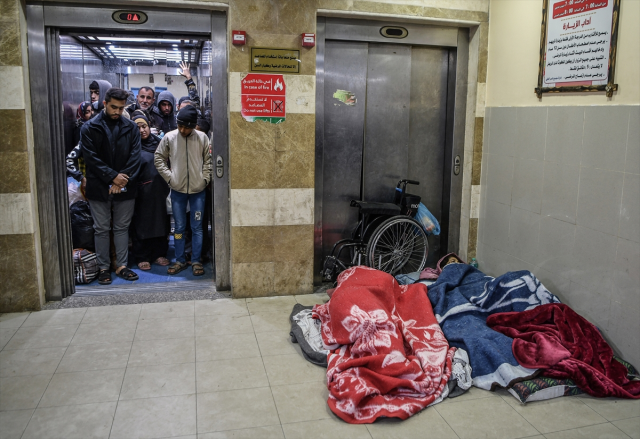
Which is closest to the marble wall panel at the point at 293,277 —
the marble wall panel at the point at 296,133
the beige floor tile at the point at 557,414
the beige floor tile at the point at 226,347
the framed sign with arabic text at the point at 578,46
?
the beige floor tile at the point at 226,347

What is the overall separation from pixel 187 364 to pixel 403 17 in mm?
3199

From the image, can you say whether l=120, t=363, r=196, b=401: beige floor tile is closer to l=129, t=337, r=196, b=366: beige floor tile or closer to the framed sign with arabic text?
l=129, t=337, r=196, b=366: beige floor tile

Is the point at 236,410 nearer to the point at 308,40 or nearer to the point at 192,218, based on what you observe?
the point at 192,218

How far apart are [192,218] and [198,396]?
2.53 meters

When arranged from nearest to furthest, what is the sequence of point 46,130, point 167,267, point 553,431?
point 553,431
point 46,130
point 167,267

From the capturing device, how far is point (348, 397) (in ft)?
10.0

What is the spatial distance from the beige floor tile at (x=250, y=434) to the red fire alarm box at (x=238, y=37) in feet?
9.38

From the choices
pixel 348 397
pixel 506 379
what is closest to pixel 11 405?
pixel 348 397

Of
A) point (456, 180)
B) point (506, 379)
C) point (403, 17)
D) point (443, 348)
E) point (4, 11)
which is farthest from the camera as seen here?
point (456, 180)

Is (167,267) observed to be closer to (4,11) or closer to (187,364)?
(187,364)

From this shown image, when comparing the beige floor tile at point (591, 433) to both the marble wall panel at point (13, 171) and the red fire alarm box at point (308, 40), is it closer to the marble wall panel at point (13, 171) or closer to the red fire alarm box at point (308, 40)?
the red fire alarm box at point (308, 40)

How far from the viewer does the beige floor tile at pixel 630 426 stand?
Answer: 286 cm

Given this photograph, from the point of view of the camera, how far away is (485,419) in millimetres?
2996

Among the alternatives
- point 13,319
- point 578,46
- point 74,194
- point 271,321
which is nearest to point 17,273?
point 13,319
